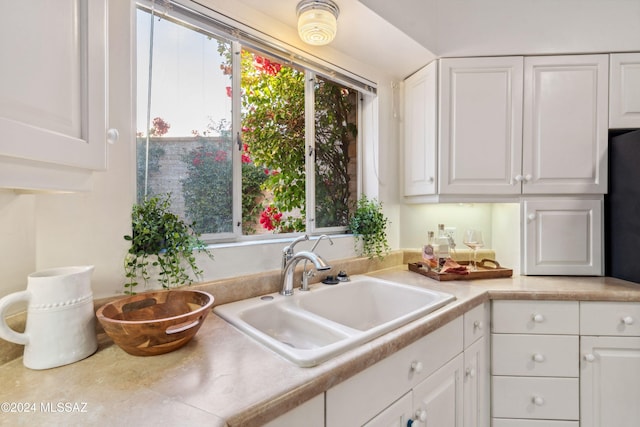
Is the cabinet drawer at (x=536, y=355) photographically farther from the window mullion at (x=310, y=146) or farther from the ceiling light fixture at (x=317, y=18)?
the ceiling light fixture at (x=317, y=18)

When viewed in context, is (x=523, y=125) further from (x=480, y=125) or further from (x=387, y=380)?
(x=387, y=380)

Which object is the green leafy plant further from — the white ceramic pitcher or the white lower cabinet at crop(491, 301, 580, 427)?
the white ceramic pitcher

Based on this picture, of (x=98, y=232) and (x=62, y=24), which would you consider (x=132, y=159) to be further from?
(x=62, y=24)

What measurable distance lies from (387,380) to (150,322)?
664 mm

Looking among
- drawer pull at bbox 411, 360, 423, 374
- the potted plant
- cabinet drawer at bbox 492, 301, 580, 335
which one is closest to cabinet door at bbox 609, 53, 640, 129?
cabinet drawer at bbox 492, 301, 580, 335

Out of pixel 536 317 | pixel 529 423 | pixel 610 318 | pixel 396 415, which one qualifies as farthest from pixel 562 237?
pixel 396 415

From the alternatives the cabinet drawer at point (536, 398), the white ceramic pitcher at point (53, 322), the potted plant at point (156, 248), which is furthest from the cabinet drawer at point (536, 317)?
the white ceramic pitcher at point (53, 322)

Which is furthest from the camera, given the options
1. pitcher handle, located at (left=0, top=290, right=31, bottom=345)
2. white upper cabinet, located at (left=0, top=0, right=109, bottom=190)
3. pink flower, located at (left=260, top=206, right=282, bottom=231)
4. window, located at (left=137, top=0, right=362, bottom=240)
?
pink flower, located at (left=260, top=206, right=282, bottom=231)

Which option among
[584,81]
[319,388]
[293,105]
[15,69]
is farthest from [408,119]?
[15,69]

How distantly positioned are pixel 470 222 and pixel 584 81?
3.22 feet

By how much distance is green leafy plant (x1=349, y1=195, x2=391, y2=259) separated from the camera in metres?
1.87

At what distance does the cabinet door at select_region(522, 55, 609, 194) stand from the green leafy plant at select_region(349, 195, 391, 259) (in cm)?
83

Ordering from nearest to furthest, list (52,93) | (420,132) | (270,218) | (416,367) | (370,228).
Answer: (52,93), (416,367), (270,218), (370,228), (420,132)

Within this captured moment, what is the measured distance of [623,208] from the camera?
1.68m
